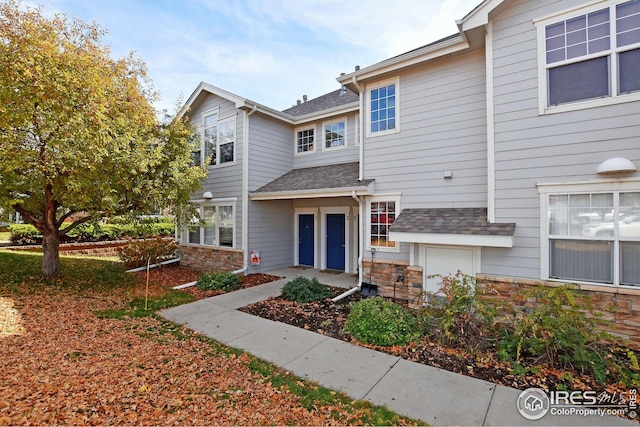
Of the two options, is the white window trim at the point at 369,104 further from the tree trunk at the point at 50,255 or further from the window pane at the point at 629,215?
the tree trunk at the point at 50,255

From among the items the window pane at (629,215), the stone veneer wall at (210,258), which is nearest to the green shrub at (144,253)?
the stone veneer wall at (210,258)

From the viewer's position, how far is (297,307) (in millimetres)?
6809

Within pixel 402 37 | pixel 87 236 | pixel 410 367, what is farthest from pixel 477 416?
pixel 87 236

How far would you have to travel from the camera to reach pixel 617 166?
15.1ft

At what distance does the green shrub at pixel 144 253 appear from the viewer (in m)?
11.2

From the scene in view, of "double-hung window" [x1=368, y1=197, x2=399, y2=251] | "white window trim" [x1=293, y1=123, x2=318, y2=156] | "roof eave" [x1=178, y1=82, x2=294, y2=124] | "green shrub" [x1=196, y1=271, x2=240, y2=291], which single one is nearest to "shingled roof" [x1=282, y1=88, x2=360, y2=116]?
"white window trim" [x1=293, y1=123, x2=318, y2=156]

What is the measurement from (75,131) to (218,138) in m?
5.15

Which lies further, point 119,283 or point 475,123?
point 119,283

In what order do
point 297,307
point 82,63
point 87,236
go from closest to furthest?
point 82,63, point 297,307, point 87,236

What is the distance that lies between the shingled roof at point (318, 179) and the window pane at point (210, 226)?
2.31m

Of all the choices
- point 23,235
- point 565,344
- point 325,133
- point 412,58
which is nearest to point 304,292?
point 565,344

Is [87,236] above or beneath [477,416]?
above

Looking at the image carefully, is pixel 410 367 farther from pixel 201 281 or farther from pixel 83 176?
pixel 83 176

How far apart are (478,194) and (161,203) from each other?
8.24 m
